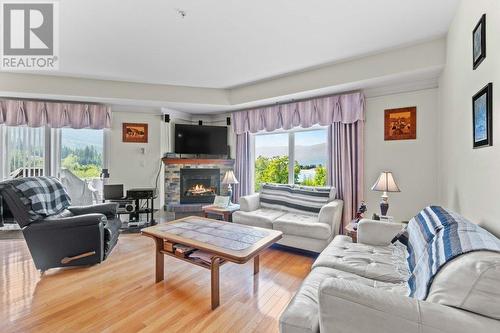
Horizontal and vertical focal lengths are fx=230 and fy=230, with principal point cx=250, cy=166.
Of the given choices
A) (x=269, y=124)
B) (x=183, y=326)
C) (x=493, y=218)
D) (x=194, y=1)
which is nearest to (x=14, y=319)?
(x=183, y=326)

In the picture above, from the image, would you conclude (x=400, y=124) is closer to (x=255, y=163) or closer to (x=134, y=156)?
(x=255, y=163)

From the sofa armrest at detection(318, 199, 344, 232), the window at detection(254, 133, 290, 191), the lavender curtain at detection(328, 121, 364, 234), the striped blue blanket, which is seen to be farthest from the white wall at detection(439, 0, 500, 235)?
the window at detection(254, 133, 290, 191)

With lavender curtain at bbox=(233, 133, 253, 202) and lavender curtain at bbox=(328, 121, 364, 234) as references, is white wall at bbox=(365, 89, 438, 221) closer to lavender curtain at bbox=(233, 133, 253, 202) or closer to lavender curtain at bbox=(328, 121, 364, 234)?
lavender curtain at bbox=(328, 121, 364, 234)

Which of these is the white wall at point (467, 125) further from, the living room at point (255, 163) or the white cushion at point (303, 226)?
the white cushion at point (303, 226)

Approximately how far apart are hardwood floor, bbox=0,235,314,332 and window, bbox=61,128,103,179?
1747 millimetres

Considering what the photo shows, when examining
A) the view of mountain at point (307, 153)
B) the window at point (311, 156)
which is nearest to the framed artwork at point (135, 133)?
the view of mountain at point (307, 153)

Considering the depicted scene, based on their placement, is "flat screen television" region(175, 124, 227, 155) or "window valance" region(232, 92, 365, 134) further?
"flat screen television" region(175, 124, 227, 155)

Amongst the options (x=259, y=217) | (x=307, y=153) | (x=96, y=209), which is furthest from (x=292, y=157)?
(x=96, y=209)

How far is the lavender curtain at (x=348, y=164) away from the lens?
11.0ft

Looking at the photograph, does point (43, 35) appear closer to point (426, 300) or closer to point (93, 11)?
point (93, 11)

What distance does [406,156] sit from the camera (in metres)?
3.08

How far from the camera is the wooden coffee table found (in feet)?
6.11

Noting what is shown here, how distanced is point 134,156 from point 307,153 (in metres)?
3.28

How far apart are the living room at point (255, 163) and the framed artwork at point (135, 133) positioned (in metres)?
0.04
